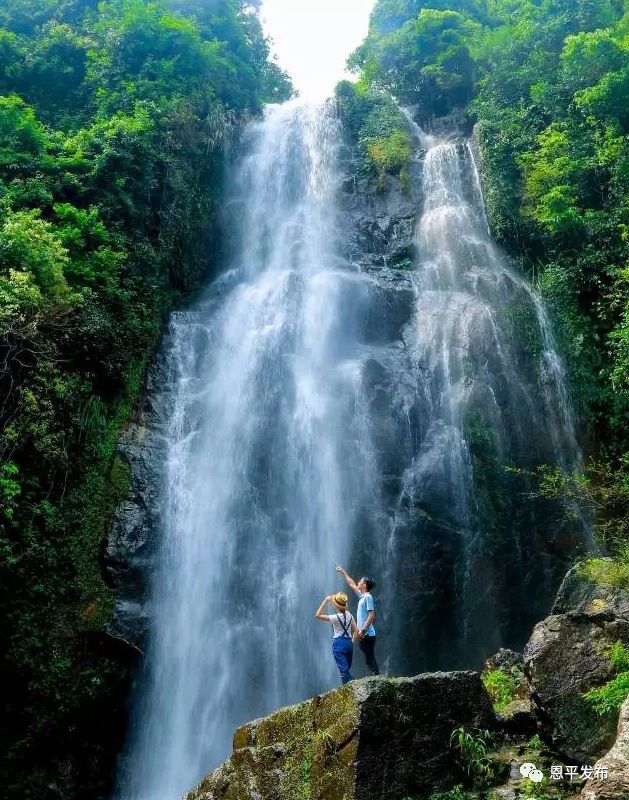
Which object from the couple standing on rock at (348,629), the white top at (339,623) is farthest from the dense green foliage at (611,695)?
the white top at (339,623)

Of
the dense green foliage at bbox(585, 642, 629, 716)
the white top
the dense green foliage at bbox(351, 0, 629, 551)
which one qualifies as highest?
the dense green foliage at bbox(351, 0, 629, 551)

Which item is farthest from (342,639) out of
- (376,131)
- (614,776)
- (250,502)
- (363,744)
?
(376,131)

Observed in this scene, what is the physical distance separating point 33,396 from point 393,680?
691 cm

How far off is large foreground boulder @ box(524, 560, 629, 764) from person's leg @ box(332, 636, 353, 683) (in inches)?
72.5

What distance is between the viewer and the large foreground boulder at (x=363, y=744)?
4527 millimetres

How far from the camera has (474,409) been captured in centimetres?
1214

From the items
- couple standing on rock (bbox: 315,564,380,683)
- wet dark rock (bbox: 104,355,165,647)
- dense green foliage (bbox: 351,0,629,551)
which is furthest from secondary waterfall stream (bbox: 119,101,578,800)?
couple standing on rock (bbox: 315,564,380,683)

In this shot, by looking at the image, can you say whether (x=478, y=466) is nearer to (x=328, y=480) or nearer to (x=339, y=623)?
(x=328, y=480)

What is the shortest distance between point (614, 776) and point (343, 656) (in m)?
3.01

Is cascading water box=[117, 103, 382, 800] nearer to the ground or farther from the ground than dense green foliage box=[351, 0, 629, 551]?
nearer to the ground

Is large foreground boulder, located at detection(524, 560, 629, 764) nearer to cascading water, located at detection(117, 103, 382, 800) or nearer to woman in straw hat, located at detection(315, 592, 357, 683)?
woman in straw hat, located at detection(315, 592, 357, 683)

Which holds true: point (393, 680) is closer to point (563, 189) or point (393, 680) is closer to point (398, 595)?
→ point (398, 595)

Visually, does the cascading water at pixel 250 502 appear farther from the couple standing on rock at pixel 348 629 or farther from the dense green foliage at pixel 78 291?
the couple standing on rock at pixel 348 629

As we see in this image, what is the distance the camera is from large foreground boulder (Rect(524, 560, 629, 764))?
17.0 ft
